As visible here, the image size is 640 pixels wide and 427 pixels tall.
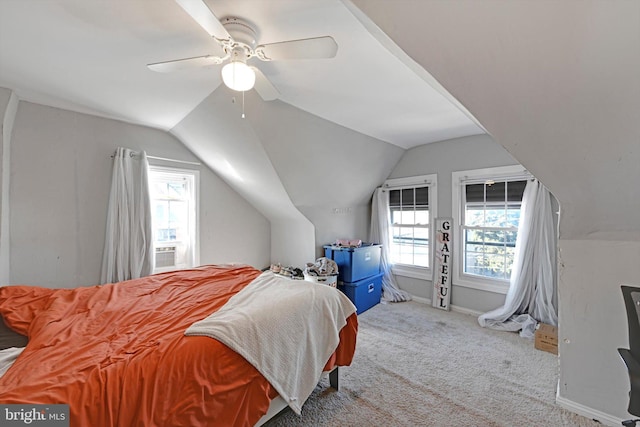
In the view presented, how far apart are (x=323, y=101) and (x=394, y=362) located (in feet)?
8.15

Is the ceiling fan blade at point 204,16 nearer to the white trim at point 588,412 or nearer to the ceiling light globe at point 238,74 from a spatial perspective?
the ceiling light globe at point 238,74

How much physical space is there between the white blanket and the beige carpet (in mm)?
410

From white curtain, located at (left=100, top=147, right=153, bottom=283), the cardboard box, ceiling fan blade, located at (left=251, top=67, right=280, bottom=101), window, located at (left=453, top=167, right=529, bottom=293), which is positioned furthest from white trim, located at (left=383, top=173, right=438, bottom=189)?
white curtain, located at (left=100, top=147, right=153, bottom=283)

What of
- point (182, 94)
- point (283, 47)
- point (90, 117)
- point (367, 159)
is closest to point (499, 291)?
point (367, 159)

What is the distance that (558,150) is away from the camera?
4.96 feet

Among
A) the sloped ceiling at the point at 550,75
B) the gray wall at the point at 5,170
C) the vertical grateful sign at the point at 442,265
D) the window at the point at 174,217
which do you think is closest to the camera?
the sloped ceiling at the point at 550,75

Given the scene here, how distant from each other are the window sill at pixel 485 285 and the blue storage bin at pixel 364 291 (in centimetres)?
107

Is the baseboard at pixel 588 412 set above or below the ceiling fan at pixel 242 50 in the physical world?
below

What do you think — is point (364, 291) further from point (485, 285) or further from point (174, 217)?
point (174, 217)

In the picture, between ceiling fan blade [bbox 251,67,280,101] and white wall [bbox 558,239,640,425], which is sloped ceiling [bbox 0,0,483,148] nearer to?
ceiling fan blade [bbox 251,67,280,101]

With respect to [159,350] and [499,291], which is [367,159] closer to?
[499,291]

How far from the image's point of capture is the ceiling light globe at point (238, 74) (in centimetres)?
151

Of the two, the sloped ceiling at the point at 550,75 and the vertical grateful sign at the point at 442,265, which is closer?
the sloped ceiling at the point at 550,75

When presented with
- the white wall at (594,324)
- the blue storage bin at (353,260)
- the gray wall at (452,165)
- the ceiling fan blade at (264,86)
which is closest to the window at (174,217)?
the blue storage bin at (353,260)
